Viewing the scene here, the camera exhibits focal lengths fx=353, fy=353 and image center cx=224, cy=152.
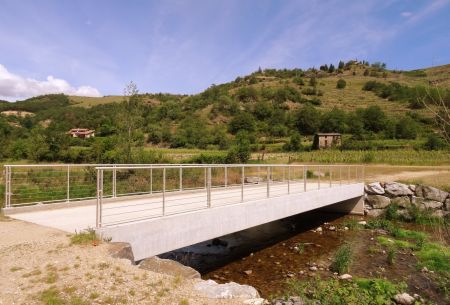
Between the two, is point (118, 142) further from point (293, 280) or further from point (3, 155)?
point (3, 155)

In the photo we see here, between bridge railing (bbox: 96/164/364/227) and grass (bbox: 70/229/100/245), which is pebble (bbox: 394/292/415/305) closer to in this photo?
bridge railing (bbox: 96/164/364/227)

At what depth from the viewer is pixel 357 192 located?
1881 centimetres

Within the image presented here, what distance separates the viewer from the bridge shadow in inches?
444

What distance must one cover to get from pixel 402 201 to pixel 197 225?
15520 mm

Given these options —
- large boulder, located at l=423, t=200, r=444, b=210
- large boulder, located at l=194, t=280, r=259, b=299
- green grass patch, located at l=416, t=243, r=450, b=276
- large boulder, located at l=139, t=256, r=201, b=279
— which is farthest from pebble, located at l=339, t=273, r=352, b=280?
large boulder, located at l=423, t=200, r=444, b=210

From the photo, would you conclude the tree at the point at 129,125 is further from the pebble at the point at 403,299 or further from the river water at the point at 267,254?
the pebble at the point at 403,299

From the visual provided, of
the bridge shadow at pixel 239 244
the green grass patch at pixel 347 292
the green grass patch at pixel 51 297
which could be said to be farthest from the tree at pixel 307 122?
the green grass patch at pixel 51 297

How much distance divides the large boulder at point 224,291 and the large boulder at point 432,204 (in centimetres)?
1728

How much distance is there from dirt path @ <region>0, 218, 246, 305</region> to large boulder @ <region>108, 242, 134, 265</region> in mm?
109

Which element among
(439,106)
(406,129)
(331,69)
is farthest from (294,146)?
(331,69)

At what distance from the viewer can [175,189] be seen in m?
13.3

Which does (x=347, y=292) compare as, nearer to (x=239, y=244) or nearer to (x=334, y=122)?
(x=239, y=244)

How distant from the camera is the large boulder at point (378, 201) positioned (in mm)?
19516

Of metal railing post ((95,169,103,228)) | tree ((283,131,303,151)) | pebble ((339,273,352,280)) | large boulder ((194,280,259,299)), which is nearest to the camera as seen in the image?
large boulder ((194,280,259,299))
